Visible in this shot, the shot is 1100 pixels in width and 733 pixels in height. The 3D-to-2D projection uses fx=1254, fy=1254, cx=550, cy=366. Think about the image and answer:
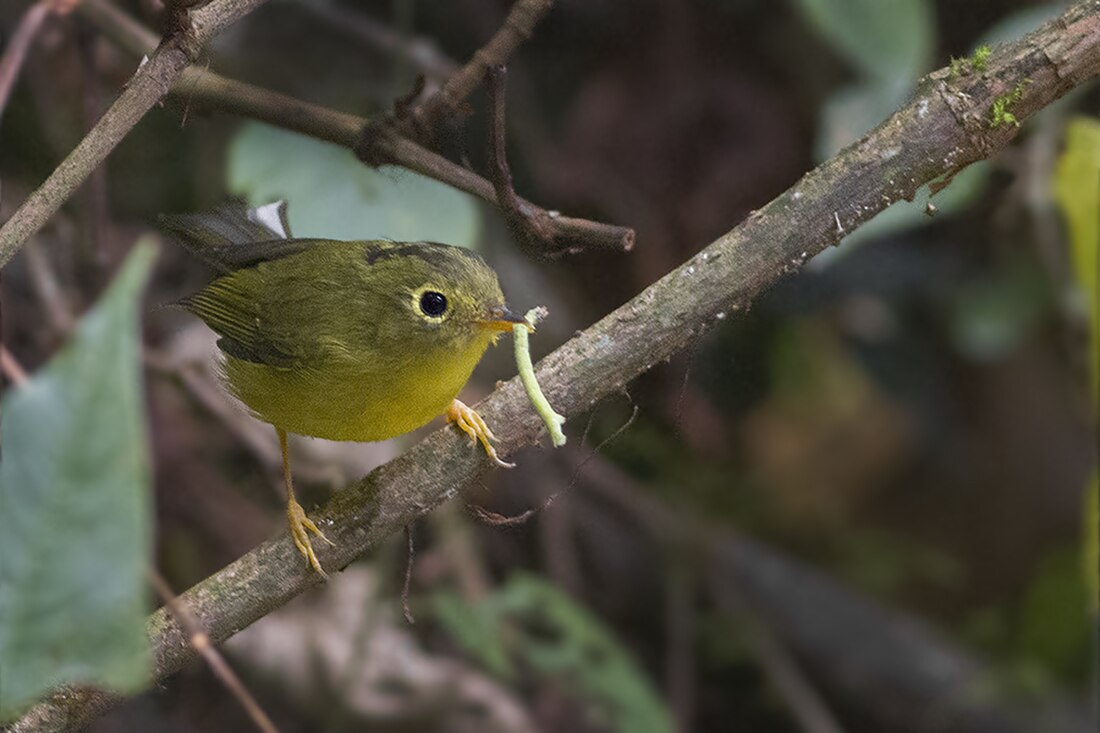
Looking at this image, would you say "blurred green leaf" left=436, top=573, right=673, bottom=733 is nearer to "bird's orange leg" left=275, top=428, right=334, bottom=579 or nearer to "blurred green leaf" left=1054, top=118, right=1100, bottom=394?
"bird's orange leg" left=275, top=428, right=334, bottom=579

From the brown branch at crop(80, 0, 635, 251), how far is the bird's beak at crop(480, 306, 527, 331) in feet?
0.92

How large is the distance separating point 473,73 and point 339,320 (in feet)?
1.98

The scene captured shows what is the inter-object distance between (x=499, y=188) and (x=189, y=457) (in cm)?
189

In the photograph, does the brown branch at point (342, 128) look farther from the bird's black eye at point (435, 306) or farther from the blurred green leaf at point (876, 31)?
the blurred green leaf at point (876, 31)

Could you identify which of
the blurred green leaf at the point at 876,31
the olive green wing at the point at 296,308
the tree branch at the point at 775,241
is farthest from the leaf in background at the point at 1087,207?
the olive green wing at the point at 296,308

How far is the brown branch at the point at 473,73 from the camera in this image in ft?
5.74

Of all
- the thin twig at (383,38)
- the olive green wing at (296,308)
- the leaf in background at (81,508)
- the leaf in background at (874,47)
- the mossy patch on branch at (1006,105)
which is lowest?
the leaf in background at (81,508)

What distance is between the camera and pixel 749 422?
15.0 ft

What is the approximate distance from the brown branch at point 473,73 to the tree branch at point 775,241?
394 millimetres

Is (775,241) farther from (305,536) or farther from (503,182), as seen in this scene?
(305,536)

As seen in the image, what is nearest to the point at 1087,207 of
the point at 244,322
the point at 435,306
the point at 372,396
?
the point at 435,306

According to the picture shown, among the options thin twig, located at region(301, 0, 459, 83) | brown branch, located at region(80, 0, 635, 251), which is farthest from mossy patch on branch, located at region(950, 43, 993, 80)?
thin twig, located at region(301, 0, 459, 83)

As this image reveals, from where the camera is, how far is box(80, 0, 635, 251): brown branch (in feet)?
6.09

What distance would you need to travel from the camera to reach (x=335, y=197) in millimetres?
2334
